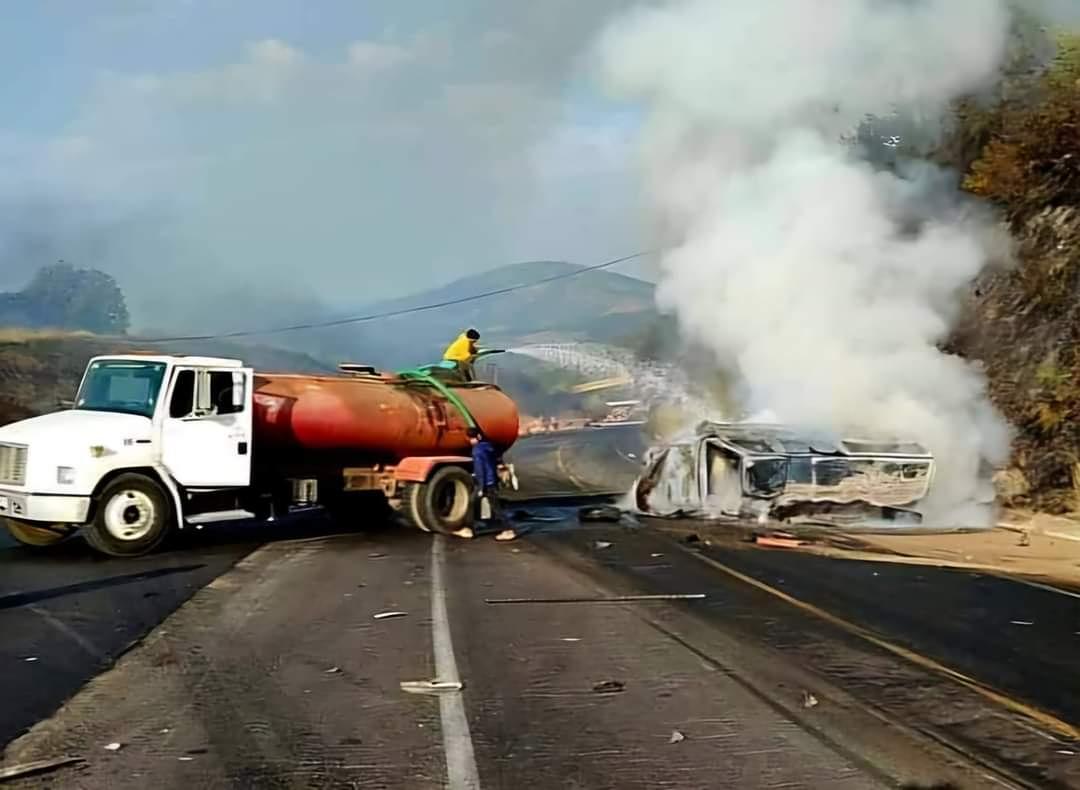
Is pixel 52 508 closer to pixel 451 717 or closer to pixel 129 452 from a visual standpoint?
pixel 129 452

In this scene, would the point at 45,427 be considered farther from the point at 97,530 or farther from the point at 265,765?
the point at 265,765

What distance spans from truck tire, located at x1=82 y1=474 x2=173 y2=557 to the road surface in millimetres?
1303

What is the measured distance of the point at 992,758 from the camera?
20.9 feet

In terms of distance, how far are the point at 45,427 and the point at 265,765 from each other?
34.2 ft

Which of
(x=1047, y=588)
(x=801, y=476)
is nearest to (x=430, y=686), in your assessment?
(x=1047, y=588)

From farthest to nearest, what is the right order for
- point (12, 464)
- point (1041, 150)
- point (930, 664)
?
point (1041, 150) < point (12, 464) < point (930, 664)

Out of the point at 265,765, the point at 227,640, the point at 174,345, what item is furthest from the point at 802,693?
the point at 174,345

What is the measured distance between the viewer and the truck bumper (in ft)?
49.1

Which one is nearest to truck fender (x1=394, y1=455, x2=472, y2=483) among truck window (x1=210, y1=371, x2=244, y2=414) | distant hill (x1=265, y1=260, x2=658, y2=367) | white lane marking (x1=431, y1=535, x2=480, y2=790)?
truck window (x1=210, y1=371, x2=244, y2=414)

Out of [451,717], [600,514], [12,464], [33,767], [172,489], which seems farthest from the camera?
[600,514]

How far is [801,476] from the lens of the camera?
19.9 m

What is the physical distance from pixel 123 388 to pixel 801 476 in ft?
32.7

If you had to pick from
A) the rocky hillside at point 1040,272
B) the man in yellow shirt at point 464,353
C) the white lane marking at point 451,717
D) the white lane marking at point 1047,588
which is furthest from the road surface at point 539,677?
the rocky hillside at point 1040,272

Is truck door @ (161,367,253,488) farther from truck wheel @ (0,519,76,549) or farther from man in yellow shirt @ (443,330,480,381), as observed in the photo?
man in yellow shirt @ (443,330,480,381)
